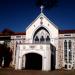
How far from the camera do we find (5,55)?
42.6 m

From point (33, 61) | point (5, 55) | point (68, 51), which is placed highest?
point (68, 51)

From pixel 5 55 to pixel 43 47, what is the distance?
11778 mm

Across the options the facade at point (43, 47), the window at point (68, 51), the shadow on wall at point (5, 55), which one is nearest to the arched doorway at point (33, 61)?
the facade at point (43, 47)

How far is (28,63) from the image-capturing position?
3922cm

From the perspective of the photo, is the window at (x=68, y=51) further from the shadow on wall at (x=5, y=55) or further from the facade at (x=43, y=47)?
the shadow on wall at (x=5, y=55)

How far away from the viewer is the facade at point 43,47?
3491cm

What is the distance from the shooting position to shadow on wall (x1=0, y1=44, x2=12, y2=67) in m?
41.8

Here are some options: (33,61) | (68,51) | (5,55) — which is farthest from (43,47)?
(5,55)

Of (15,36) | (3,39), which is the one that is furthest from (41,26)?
(3,39)

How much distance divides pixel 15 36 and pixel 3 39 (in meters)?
3.34

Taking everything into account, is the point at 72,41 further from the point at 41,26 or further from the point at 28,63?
the point at 28,63

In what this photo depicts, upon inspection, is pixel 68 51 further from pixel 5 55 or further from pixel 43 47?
pixel 5 55

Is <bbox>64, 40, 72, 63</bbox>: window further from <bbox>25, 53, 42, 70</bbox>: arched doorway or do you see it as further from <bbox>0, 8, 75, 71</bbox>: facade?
<bbox>25, 53, 42, 70</bbox>: arched doorway

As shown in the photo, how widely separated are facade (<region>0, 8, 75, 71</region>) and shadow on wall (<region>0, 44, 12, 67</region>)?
0.82m
